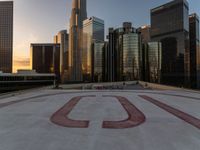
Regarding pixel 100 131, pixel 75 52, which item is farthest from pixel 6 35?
pixel 100 131

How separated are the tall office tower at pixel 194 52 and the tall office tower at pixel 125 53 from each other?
4845 cm

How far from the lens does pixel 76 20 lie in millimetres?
189250

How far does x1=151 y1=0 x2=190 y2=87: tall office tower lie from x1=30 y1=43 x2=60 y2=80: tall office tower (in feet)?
305

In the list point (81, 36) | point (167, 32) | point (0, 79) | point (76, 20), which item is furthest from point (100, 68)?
point (76, 20)

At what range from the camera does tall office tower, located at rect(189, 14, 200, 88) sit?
11375 cm

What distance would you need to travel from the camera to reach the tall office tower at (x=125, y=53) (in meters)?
86.1

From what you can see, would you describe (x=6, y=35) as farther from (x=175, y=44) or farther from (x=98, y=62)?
(x=175, y=44)

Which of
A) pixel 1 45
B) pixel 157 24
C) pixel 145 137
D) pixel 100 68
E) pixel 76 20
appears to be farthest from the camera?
pixel 76 20

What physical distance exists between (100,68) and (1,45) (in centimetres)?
8262

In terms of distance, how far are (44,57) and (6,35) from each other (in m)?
34.5

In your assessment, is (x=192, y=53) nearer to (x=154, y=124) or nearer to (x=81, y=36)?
(x=81, y=36)

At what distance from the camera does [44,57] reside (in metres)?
154

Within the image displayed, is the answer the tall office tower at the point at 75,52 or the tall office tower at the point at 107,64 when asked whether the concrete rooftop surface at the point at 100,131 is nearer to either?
the tall office tower at the point at 107,64

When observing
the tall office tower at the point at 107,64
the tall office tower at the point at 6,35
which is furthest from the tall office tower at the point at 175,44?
the tall office tower at the point at 6,35
